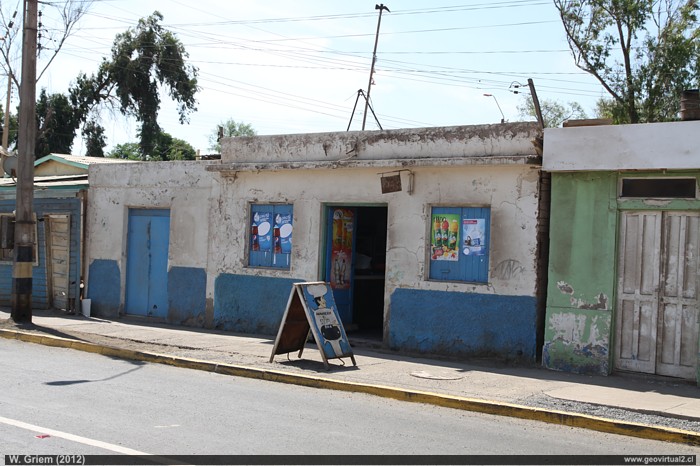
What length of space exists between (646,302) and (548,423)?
3106 millimetres

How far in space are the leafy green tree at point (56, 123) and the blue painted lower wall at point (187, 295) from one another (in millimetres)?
29726

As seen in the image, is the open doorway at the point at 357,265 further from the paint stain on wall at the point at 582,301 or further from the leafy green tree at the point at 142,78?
the leafy green tree at the point at 142,78

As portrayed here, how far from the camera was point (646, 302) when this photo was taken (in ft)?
35.0

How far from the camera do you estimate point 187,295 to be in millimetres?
15734

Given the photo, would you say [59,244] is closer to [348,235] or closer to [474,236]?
[348,235]

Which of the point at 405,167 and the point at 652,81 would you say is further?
the point at 652,81

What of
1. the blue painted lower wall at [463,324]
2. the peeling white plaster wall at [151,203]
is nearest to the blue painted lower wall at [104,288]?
the peeling white plaster wall at [151,203]

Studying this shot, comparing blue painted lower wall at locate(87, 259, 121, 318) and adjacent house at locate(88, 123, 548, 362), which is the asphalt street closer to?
adjacent house at locate(88, 123, 548, 362)

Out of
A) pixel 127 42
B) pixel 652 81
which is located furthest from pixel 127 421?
pixel 127 42

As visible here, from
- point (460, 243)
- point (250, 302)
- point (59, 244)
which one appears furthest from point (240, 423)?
point (59, 244)

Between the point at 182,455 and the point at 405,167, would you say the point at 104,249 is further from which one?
the point at 182,455

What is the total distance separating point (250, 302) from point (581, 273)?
6.34m

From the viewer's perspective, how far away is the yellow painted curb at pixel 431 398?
7.91 meters

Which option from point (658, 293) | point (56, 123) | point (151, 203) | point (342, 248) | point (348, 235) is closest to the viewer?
point (658, 293)
